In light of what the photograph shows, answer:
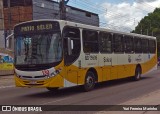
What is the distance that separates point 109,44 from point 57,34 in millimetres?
4952

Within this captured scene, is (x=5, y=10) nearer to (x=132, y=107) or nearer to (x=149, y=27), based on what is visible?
(x=132, y=107)

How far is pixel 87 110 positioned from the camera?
1191cm

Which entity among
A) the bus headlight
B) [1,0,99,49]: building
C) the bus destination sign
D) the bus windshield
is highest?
[1,0,99,49]: building

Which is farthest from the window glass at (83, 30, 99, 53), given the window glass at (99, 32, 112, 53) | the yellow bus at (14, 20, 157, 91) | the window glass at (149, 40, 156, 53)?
the window glass at (149, 40, 156, 53)

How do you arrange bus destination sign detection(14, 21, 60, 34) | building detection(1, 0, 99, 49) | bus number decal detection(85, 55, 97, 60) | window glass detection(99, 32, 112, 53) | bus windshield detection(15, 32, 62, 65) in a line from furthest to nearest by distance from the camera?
building detection(1, 0, 99, 49)
window glass detection(99, 32, 112, 53)
bus number decal detection(85, 55, 97, 60)
bus destination sign detection(14, 21, 60, 34)
bus windshield detection(15, 32, 62, 65)

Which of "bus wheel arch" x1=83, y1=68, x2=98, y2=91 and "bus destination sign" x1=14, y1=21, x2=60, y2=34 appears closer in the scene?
"bus destination sign" x1=14, y1=21, x2=60, y2=34

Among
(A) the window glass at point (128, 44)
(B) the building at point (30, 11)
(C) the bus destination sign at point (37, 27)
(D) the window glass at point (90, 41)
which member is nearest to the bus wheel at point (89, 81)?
(D) the window glass at point (90, 41)

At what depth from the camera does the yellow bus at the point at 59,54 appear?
1564 cm

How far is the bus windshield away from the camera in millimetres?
15648

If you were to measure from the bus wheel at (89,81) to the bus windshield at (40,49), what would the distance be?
2446 millimetres

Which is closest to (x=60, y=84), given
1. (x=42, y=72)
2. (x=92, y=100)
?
(x=42, y=72)

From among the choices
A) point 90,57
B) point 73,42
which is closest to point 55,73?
point 73,42

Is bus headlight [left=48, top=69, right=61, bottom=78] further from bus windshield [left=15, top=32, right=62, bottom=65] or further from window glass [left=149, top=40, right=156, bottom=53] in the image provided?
window glass [left=149, top=40, right=156, bottom=53]

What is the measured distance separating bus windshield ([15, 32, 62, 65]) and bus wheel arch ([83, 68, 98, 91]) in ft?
8.00
